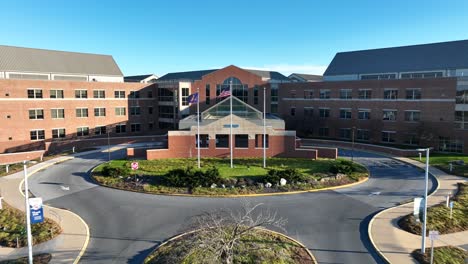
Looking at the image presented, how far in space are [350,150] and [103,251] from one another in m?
39.2

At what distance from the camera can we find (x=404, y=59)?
197 feet

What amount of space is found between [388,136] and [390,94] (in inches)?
255

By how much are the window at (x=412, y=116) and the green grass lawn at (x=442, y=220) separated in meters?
27.4

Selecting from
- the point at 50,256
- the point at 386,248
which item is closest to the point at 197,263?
the point at 50,256

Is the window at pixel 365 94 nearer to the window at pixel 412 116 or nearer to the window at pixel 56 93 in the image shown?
the window at pixel 412 116

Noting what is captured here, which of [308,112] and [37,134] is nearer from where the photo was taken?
[37,134]

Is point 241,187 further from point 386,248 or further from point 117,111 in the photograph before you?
point 117,111

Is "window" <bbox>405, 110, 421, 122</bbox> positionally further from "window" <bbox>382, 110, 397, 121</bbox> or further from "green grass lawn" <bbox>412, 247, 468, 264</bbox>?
"green grass lawn" <bbox>412, 247, 468, 264</bbox>

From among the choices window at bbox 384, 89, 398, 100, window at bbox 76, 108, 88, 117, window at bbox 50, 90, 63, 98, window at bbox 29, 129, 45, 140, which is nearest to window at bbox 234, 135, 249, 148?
window at bbox 384, 89, 398, 100

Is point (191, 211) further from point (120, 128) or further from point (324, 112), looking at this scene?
point (324, 112)

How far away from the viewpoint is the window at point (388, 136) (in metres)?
51.5

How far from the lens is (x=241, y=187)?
2819cm

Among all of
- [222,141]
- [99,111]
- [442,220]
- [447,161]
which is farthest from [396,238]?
Result: [99,111]

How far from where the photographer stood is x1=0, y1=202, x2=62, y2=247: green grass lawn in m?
18.8
